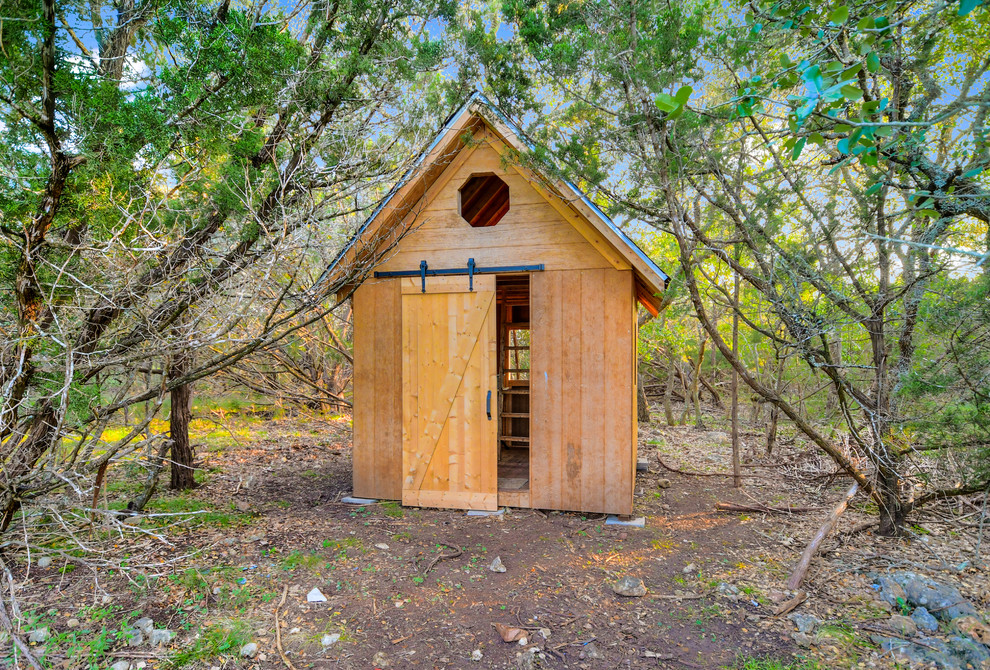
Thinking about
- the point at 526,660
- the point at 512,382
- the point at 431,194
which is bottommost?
the point at 526,660

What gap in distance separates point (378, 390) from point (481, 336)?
1502 millimetres

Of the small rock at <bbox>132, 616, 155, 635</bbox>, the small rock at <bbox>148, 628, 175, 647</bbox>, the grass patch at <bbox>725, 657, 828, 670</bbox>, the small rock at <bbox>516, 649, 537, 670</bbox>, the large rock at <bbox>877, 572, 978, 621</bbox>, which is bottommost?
the small rock at <bbox>516, 649, 537, 670</bbox>

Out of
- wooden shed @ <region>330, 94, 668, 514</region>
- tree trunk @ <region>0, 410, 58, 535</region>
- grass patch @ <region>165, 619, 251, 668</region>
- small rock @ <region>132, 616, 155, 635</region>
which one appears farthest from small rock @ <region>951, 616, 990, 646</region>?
tree trunk @ <region>0, 410, 58, 535</region>

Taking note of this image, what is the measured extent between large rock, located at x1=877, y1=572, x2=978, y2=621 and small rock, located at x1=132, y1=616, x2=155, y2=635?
17.8ft

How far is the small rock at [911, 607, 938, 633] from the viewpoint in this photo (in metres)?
3.50

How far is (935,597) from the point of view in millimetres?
3707

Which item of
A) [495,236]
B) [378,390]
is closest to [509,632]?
[378,390]

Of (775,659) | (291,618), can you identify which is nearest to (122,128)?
(291,618)

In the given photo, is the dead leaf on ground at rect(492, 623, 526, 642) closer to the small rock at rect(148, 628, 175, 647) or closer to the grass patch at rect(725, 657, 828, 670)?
the grass patch at rect(725, 657, 828, 670)

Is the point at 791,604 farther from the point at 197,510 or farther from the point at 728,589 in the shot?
the point at 197,510

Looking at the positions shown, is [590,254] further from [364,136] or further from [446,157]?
[364,136]

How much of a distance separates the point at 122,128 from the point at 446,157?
321 centimetres

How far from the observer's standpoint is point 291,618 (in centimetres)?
374

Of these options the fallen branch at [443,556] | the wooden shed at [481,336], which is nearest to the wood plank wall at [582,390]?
the wooden shed at [481,336]
